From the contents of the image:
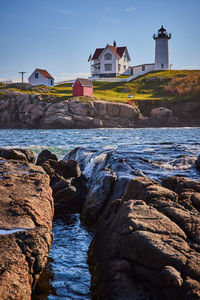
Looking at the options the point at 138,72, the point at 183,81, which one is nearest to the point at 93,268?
the point at 183,81

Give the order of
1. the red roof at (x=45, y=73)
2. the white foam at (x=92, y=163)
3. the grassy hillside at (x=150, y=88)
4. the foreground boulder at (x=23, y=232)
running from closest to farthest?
the foreground boulder at (x=23, y=232)
the white foam at (x=92, y=163)
the grassy hillside at (x=150, y=88)
the red roof at (x=45, y=73)

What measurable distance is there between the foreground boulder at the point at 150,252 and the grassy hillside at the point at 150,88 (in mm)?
53390

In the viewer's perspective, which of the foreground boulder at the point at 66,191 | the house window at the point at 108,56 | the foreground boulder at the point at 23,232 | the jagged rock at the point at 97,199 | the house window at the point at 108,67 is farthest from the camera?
the house window at the point at 108,67

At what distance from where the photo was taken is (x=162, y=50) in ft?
276

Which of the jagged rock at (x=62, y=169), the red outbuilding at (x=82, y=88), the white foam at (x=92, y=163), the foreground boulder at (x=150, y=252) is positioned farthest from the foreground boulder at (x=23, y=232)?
the red outbuilding at (x=82, y=88)

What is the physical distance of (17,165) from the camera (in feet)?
27.5

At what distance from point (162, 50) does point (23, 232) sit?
8636 cm

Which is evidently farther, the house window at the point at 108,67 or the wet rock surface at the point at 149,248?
Result: the house window at the point at 108,67

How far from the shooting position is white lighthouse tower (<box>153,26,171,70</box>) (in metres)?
82.7

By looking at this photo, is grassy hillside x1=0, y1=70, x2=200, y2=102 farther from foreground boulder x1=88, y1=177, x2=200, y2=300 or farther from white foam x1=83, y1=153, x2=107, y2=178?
foreground boulder x1=88, y1=177, x2=200, y2=300

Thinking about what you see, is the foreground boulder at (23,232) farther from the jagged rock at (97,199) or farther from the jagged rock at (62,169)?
the jagged rock at (62,169)

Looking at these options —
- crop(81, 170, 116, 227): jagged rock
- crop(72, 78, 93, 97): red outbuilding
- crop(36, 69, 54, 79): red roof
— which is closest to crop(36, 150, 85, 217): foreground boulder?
crop(81, 170, 116, 227): jagged rock

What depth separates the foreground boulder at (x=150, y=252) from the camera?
388 centimetres

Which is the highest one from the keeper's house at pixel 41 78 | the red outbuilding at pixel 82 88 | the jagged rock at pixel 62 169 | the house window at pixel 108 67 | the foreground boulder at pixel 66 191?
the house window at pixel 108 67
